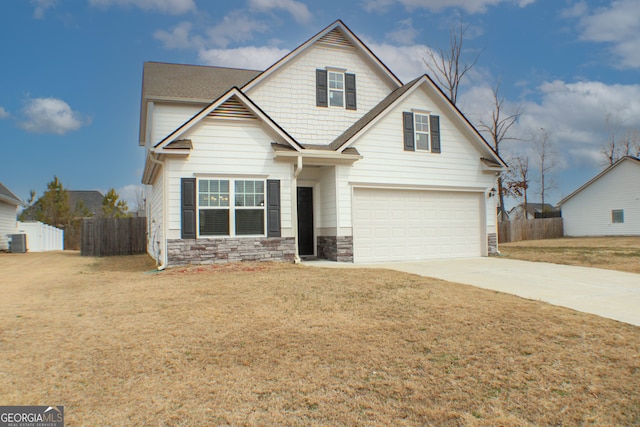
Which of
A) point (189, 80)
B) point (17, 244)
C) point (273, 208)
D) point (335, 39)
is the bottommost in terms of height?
point (17, 244)

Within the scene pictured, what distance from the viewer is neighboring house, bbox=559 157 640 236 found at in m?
29.9

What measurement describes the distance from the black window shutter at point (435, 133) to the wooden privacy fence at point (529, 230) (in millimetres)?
16943

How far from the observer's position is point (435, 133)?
14.5 meters

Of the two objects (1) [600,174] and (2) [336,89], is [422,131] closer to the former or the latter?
(2) [336,89]

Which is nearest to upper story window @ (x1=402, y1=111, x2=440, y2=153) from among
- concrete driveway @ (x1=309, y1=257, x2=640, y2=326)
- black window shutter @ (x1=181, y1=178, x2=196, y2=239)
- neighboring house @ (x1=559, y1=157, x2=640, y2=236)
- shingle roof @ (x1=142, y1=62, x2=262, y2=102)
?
concrete driveway @ (x1=309, y1=257, x2=640, y2=326)

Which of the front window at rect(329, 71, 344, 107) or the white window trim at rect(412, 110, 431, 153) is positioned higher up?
the front window at rect(329, 71, 344, 107)

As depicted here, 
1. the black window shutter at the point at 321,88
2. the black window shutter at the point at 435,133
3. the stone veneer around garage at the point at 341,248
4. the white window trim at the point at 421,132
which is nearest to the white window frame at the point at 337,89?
the black window shutter at the point at 321,88

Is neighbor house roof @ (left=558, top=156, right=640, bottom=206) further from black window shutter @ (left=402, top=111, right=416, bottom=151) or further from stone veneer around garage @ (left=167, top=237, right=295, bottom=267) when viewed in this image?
stone veneer around garage @ (left=167, top=237, right=295, bottom=267)

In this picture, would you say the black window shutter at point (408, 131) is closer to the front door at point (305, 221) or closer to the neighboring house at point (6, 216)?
the front door at point (305, 221)

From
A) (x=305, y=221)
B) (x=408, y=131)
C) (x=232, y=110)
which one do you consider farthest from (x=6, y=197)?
(x=408, y=131)

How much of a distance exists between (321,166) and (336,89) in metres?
3.17

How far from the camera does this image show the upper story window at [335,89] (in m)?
14.8

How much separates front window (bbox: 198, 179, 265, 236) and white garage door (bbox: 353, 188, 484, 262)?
318cm

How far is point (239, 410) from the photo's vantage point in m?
3.36
